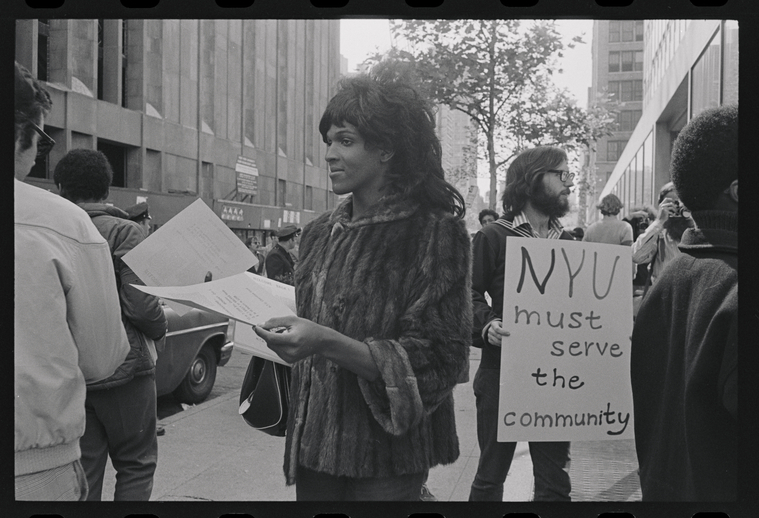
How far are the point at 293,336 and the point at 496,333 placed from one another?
1224 mm

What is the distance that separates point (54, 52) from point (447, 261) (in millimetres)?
1763

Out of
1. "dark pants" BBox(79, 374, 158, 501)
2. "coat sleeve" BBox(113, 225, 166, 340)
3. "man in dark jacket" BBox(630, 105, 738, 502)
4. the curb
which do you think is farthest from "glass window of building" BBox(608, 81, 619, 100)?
the curb

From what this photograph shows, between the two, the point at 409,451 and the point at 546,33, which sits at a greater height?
the point at 546,33

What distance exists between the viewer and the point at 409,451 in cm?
245

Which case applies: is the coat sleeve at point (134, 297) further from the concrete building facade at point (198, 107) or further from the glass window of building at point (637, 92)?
the glass window of building at point (637, 92)

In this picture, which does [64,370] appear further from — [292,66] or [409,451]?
[292,66]

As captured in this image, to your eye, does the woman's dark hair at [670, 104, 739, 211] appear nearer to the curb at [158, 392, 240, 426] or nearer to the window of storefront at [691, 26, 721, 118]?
the window of storefront at [691, 26, 721, 118]

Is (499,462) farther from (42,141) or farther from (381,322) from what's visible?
(42,141)

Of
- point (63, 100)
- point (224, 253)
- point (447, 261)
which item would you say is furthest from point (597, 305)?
point (63, 100)

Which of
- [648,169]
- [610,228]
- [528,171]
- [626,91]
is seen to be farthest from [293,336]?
[648,169]

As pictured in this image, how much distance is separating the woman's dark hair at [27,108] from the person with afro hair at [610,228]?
87.8 inches

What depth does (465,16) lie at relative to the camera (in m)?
2.89

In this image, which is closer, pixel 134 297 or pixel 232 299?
pixel 232 299

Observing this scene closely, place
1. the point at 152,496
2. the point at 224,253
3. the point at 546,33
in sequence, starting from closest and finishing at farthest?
the point at 224,253 < the point at 546,33 < the point at 152,496
